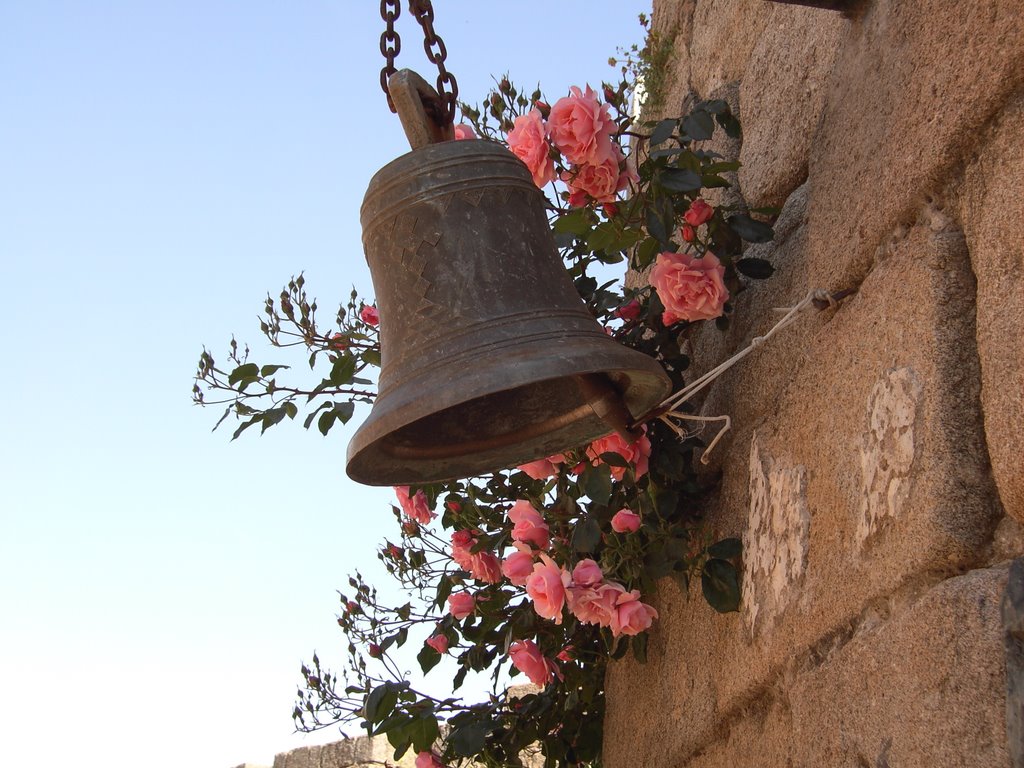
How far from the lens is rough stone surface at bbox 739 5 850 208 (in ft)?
5.66

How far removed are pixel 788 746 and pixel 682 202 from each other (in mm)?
872

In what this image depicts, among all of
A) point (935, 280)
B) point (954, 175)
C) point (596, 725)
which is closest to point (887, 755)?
point (935, 280)

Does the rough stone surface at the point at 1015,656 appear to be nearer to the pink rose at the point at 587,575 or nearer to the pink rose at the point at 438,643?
the pink rose at the point at 587,575

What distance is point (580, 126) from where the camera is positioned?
1800 mm

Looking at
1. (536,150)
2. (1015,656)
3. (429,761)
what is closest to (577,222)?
(536,150)

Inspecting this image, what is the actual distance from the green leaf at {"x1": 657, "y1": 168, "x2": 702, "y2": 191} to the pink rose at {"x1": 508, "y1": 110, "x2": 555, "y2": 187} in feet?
0.57

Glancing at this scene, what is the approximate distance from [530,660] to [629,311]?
724mm

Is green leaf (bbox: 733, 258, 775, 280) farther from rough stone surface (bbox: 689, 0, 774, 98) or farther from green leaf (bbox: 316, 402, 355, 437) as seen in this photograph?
green leaf (bbox: 316, 402, 355, 437)

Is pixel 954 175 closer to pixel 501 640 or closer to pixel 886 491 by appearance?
pixel 886 491

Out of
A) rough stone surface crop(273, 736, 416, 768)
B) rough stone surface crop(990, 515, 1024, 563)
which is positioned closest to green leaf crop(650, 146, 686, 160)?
rough stone surface crop(990, 515, 1024, 563)

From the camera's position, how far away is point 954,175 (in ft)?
4.17

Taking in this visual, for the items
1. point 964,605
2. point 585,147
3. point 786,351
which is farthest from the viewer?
point 585,147

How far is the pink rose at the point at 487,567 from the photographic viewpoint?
2.52m

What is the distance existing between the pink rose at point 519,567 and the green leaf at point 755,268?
2.22 ft
